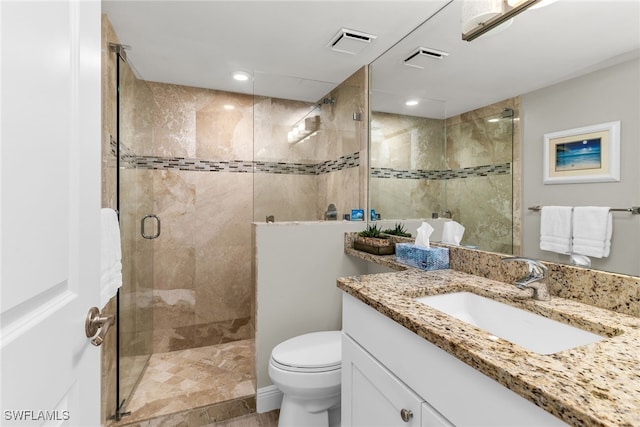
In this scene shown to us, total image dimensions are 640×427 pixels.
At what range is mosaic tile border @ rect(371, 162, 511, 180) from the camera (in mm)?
1281

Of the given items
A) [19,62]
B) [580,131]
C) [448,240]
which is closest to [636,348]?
[580,131]

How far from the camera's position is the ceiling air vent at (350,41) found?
185 centimetres

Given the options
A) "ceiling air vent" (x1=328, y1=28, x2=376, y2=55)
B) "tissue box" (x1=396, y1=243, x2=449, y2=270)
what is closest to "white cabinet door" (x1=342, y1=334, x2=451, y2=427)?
"tissue box" (x1=396, y1=243, x2=449, y2=270)

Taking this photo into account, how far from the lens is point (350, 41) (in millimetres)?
1909

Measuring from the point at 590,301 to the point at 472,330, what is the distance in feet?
1.64

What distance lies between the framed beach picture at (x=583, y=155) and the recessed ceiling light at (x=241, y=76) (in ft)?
7.05

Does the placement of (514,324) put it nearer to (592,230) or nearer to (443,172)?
(592,230)

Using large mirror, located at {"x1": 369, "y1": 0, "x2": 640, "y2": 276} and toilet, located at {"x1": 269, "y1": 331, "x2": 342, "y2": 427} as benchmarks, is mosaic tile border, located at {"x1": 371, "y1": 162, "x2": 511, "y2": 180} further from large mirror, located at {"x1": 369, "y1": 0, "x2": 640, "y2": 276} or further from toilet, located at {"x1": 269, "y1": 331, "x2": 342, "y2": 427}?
toilet, located at {"x1": 269, "y1": 331, "x2": 342, "y2": 427}

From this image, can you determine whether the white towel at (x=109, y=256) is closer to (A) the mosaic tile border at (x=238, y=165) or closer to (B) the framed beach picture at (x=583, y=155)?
(A) the mosaic tile border at (x=238, y=165)

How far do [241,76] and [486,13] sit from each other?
1.84 metres

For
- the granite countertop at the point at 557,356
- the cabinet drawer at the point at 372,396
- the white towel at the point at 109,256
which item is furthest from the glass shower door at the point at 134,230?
the granite countertop at the point at 557,356

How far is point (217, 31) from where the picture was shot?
1.85m

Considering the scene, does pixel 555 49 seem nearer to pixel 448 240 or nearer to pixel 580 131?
pixel 580 131

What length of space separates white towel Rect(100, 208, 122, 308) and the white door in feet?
2.52
